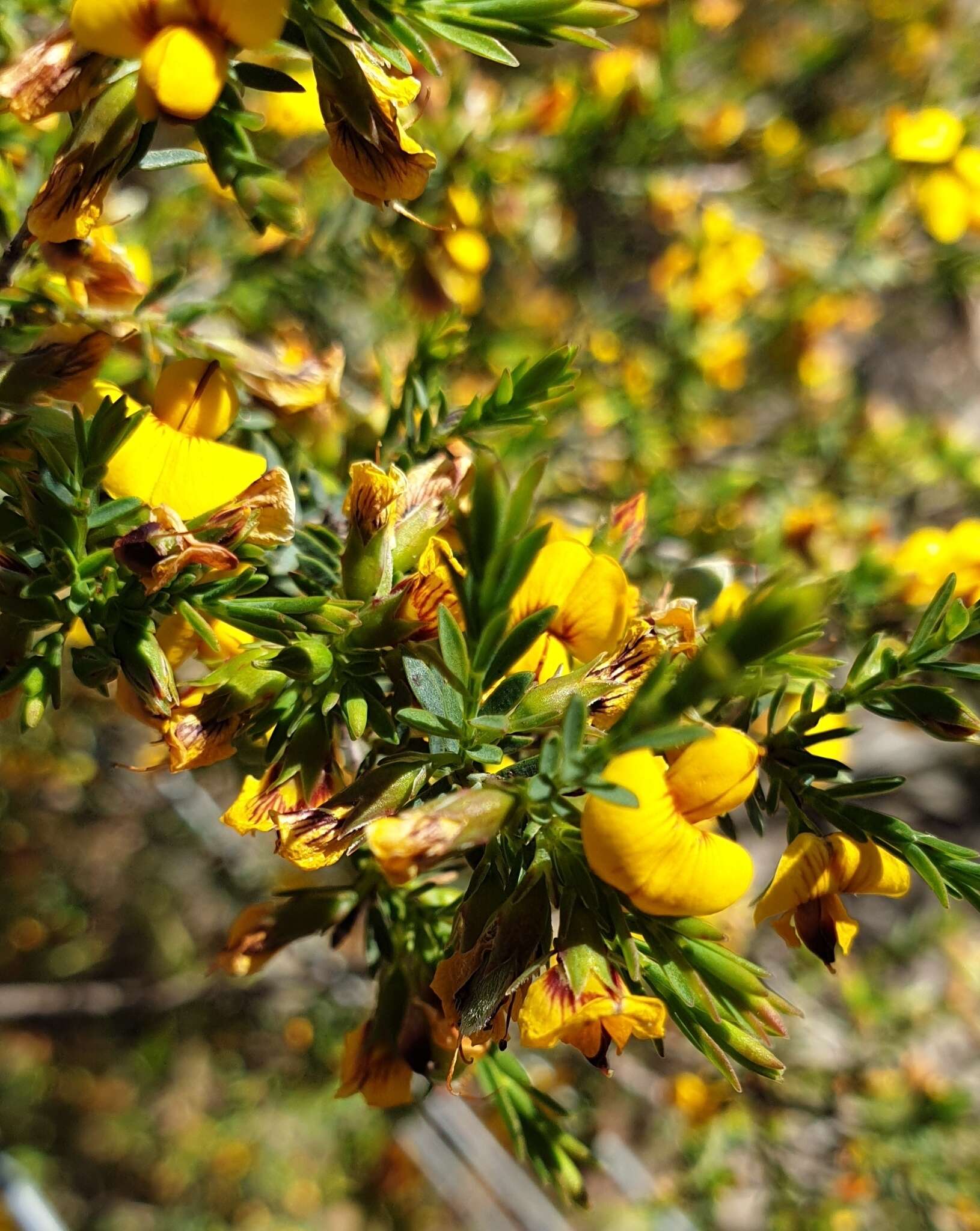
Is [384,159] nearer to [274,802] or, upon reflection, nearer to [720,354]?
[274,802]

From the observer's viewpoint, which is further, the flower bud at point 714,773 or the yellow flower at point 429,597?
the yellow flower at point 429,597

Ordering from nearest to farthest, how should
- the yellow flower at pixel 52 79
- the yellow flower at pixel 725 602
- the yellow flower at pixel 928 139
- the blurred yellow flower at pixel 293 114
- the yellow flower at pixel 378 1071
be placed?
1. the yellow flower at pixel 52 79
2. the yellow flower at pixel 378 1071
3. the yellow flower at pixel 725 602
4. the blurred yellow flower at pixel 293 114
5. the yellow flower at pixel 928 139

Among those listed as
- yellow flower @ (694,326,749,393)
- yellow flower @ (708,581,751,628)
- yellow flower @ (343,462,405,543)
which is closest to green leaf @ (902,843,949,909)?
yellow flower @ (708,581,751,628)

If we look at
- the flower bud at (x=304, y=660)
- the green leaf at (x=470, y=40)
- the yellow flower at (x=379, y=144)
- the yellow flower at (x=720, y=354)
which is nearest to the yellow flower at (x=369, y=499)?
the flower bud at (x=304, y=660)

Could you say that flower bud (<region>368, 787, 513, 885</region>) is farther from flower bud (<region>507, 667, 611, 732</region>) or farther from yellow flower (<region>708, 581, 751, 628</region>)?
yellow flower (<region>708, 581, 751, 628</region>)

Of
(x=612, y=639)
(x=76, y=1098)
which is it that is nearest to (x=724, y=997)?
(x=612, y=639)

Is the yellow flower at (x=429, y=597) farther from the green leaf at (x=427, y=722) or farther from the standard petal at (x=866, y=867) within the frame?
the standard petal at (x=866, y=867)

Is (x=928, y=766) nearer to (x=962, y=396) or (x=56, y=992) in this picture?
(x=962, y=396)
